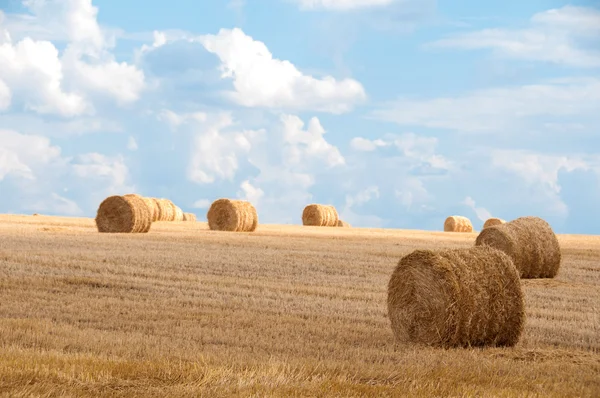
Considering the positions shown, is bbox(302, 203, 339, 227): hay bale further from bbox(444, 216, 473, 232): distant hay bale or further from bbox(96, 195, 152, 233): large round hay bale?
bbox(96, 195, 152, 233): large round hay bale

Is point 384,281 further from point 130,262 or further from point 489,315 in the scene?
point 489,315

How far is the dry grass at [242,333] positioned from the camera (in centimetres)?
747

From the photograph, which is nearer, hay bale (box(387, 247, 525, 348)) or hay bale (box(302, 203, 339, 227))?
hay bale (box(387, 247, 525, 348))

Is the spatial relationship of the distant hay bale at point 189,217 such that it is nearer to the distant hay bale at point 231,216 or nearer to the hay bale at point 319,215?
the hay bale at point 319,215

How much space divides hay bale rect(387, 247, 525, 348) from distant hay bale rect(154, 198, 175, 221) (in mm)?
39055

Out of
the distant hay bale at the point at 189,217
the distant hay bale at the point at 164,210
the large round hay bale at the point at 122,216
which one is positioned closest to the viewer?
the large round hay bale at the point at 122,216

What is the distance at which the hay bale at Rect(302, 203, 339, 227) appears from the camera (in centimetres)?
4756

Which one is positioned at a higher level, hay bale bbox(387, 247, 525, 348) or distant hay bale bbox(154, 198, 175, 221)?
distant hay bale bbox(154, 198, 175, 221)

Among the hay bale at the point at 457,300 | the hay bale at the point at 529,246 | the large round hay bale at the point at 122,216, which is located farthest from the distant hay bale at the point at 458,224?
the hay bale at the point at 457,300

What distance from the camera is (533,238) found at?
21.1m

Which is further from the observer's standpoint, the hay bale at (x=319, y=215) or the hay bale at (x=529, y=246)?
the hay bale at (x=319, y=215)

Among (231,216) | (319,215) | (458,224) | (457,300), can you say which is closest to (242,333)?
(457,300)

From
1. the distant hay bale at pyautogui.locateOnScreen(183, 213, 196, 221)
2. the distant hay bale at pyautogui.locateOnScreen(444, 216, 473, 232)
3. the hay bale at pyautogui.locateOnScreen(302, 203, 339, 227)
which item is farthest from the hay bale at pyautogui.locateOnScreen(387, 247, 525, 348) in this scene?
the distant hay bale at pyautogui.locateOnScreen(183, 213, 196, 221)

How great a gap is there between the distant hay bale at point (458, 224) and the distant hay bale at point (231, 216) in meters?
19.0
